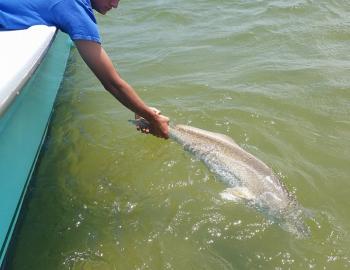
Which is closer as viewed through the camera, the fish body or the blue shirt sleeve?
the blue shirt sleeve

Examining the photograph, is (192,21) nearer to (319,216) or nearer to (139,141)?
Answer: (139,141)

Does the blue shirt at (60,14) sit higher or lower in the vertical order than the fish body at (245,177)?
higher

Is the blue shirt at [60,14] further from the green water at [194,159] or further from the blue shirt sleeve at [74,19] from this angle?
the green water at [194,159]

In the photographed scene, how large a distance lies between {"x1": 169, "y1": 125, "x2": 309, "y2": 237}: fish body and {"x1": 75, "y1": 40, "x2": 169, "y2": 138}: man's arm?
0.53 meters

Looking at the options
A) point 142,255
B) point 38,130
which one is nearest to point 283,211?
point 142,255

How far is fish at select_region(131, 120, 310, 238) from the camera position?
15.4 ft

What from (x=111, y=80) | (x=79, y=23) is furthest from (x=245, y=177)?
(x=79, y=23)

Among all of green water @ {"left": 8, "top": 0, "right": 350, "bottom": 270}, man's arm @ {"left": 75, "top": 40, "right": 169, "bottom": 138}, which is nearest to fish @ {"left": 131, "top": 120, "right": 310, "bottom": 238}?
green water @ {"left": 8, "top": 0, "right": 350, "bottom": 270}

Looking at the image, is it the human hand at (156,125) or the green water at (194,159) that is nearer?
the green water at (194,159)

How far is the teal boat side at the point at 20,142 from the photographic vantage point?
434 centimetres

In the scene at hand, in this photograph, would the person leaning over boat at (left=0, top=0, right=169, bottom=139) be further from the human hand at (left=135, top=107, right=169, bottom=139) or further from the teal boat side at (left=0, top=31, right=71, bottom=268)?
the teal boat side at (left=0, top=31, right=71, bottom=268)

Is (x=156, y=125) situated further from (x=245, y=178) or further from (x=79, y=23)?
(x=79, y=23)

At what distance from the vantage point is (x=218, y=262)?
4.50m

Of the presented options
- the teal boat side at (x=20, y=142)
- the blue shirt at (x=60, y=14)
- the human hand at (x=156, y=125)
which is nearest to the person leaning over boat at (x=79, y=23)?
the blue shirt at (x=60, y=14)
